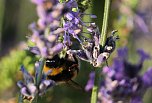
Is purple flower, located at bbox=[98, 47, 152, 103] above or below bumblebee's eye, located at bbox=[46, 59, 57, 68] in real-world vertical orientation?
below

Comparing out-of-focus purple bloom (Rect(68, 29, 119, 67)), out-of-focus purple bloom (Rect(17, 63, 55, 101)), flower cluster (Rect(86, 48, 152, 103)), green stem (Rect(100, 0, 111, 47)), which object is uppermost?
green stem (Rect(100, 0, 111, 47))

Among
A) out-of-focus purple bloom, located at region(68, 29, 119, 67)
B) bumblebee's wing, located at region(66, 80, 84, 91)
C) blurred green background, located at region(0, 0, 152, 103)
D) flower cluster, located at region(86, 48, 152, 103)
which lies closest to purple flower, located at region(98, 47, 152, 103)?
flower cluster, located at region(86, 48, 152, 103)

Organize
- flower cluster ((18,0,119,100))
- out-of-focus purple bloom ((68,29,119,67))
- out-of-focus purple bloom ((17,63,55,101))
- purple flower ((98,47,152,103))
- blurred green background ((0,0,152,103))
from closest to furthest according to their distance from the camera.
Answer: flower cluster ((18,0,119,100)) < out-of-focus purple bloom ((17,63,55,101)) < out-of-focus purple bloom ((68,29,119,67)) < purple flower ((98,47,152,103)) < blurred green background ((0,0,152,103))

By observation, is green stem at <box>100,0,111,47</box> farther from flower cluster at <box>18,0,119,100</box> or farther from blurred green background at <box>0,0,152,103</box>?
blurred green background at <box>0,0,152,103</box>

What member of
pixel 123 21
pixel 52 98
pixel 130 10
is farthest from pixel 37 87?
pixel 130 10

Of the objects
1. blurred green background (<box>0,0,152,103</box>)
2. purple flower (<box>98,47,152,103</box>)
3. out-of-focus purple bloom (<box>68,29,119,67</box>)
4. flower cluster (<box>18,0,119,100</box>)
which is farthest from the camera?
blurred green background (<box>0,0,152,103</box>)

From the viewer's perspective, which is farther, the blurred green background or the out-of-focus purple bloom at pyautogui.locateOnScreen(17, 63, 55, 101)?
the blurred green background

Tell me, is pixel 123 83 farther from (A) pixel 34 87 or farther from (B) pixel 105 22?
(A) pixel 34 87

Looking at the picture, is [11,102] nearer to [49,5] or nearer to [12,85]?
[12,85]
